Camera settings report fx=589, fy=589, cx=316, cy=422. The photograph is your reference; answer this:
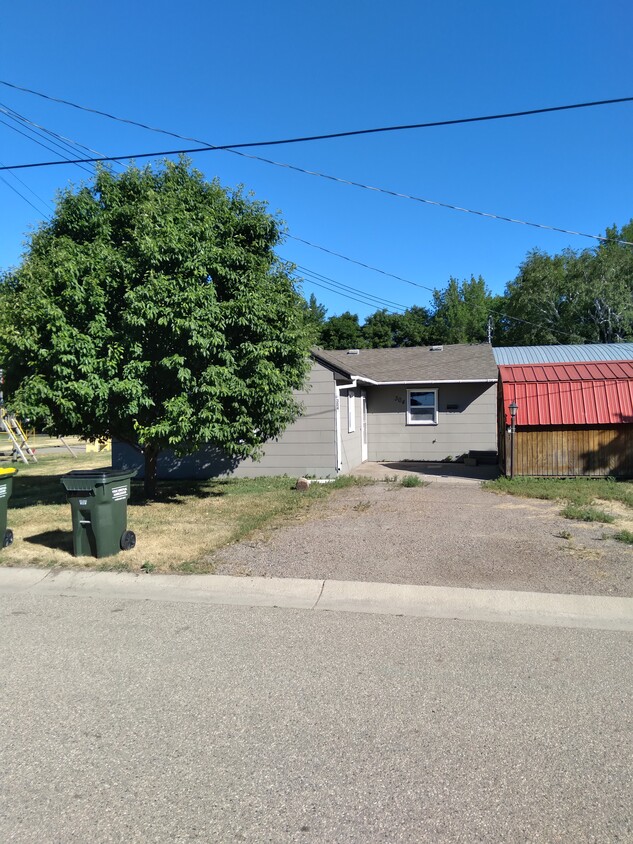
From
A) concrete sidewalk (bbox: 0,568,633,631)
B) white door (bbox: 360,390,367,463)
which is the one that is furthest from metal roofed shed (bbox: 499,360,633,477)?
concrete sidewalk (bbox: 0,568,633,631)

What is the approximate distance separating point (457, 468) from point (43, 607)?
484 inches

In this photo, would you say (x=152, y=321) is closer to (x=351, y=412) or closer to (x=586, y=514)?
(x=586, y=514)

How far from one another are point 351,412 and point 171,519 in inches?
294

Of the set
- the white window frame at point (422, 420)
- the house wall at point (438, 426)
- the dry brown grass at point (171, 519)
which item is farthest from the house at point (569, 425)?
the dry brown grass at point (171, 519)

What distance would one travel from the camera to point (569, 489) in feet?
39.0

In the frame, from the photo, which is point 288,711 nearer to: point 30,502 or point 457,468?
point 30,502

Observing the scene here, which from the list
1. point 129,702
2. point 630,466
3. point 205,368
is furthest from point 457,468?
point 129,702

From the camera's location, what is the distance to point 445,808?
9.07ft

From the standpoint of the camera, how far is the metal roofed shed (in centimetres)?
1364

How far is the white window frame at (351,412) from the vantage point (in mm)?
15969

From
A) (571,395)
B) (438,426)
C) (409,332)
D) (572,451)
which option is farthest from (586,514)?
(409,332)

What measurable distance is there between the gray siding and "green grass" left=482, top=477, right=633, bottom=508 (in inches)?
147

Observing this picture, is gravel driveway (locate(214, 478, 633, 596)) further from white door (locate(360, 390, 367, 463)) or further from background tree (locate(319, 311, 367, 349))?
background tree (locate(319, 311, 367, 349))

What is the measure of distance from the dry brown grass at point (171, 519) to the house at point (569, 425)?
4.15 m
